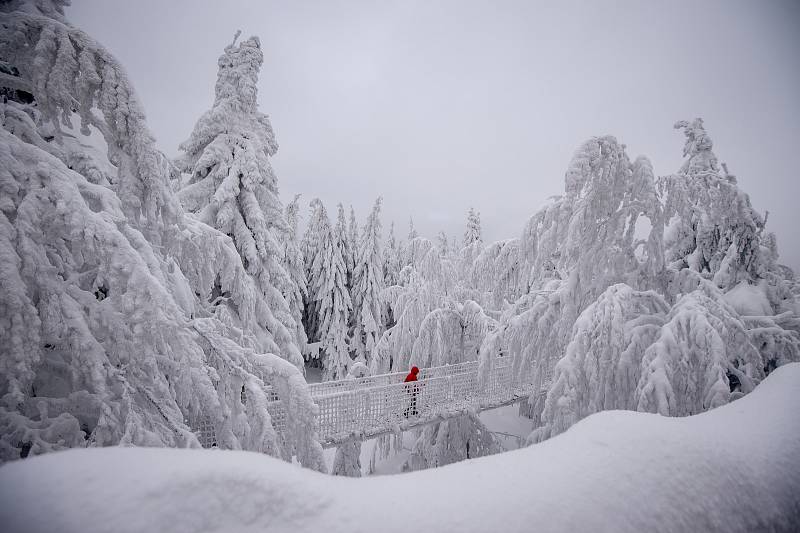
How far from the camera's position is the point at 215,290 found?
30.4ft

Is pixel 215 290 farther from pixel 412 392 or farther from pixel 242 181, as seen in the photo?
pixel 412 392

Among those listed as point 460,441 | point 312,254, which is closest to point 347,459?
point 460,441

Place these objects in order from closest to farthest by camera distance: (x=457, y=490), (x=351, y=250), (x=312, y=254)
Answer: (x=457, y=490)
(x=312, y=254)
(x=351, y=250)

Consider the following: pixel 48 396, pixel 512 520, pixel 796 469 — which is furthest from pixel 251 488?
pixel 48 396

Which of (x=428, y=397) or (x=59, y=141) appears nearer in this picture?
(x=59, y=141)

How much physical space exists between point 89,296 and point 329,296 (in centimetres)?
2141

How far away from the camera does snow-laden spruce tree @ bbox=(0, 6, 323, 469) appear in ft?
7.45

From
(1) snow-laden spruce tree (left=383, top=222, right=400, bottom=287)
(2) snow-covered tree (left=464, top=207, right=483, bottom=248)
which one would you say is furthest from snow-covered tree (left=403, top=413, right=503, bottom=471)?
(2) snow-covered tree (left=464, top=207, right=483, bottom=248)

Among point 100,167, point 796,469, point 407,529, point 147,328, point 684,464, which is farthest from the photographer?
point 100,167

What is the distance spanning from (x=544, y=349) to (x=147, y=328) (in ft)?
18.3

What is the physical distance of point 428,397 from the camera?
403 inches

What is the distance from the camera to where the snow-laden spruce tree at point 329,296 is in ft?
76.9

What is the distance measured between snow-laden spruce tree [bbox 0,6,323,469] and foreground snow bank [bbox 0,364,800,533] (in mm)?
1600

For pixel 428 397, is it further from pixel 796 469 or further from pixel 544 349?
pixel 796 469
